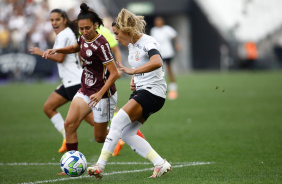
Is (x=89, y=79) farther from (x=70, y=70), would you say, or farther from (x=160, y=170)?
(x=160, y=170)

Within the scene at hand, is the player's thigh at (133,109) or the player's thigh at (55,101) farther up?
the player's thigh at (133,109)

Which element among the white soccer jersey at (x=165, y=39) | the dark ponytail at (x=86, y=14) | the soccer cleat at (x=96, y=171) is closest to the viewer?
the soccer cleat at (x=96, y=171)

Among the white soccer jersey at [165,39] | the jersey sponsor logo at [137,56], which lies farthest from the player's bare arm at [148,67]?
the white soccer jersey at [165,39]

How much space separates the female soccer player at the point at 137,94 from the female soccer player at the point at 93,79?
14.2 inches

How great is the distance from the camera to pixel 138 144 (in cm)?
670

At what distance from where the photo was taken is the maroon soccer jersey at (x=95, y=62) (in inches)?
270

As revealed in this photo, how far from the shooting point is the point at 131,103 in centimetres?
644

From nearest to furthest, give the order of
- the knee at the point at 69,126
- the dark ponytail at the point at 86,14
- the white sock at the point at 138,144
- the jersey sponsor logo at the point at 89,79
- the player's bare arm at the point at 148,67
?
the player's bare arm at the point at 148,67 → the white sock at the point at 138,144 → the dark ponytail at the point at 86,14 → the knee at the point at 69,126 → the jersey sponsor logo at the point at 89,79

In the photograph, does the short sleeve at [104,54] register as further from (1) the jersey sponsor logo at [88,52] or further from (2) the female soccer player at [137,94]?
(2) the female soccer player at [137,94]

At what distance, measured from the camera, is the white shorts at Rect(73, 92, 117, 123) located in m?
7.15

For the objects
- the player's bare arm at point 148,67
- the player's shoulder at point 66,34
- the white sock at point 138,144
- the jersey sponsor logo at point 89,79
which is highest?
the player's shoulder at point 66,34

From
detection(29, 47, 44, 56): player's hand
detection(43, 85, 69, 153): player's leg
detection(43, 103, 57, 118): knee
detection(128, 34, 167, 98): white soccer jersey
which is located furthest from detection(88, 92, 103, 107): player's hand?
detection(43, 103, 57, 118): knee

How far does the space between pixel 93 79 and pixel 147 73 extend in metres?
0.93

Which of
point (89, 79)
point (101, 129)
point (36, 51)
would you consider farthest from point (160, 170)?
point (36, 51)
